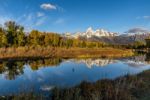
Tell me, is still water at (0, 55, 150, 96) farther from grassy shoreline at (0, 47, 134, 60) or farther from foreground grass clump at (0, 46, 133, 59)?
foreground grass clump at (0, 46, 133, 59)

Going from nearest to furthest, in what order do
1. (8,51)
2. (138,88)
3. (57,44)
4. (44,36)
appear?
(138,88) → (8,51) → (44,36) → (57,44)

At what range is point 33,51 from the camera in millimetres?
68312

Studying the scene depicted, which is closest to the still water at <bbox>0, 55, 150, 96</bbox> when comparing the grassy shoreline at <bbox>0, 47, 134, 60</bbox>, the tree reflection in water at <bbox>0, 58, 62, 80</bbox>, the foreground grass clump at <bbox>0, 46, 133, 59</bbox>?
the tree reflection in water at <bbox>0, 58, 62, 80</bbox>

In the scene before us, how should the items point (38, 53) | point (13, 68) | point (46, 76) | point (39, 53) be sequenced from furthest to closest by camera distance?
point (39, 53) < point (38, 53) < point (13, 68) < point (46, 76)

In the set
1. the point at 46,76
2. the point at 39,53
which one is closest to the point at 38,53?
the point at 39,53

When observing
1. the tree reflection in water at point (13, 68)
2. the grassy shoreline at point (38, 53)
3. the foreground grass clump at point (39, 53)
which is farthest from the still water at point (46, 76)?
the foreground grass clump at point (39, 53)

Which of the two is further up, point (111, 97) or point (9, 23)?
point (9, 23)

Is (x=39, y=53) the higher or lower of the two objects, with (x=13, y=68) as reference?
lower

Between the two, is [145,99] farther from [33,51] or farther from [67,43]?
[67,43]

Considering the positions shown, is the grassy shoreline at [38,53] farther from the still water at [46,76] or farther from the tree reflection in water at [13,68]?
the still water at [46,76]

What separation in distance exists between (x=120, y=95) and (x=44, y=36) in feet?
293

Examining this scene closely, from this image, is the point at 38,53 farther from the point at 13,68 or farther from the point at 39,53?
the point at 13,68

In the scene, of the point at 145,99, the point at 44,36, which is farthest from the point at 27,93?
the point at 44,36

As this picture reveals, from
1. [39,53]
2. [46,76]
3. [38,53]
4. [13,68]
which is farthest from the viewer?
[39,53]
